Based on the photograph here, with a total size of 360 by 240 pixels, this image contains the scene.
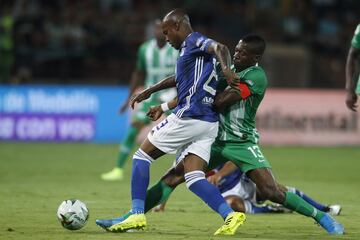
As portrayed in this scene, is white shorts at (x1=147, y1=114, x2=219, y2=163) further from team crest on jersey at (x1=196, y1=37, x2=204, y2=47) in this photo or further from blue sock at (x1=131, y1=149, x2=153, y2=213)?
team crest on jersey at (x1=196, y1=37, x2=204, y2=47)

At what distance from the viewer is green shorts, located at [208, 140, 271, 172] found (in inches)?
344

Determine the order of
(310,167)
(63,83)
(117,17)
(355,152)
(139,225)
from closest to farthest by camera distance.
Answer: (139,225), (310,167), (355,152), (63,83), (117,17)

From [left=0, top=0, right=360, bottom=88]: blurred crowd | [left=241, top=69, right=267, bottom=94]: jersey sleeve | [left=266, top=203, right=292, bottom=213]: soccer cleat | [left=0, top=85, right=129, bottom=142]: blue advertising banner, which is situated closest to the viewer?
[left=241, top=69, right=267, bottom=94]: jersey sleeve

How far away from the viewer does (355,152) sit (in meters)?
19.9

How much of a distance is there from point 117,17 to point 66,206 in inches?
608

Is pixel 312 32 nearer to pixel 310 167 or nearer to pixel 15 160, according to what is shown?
pixel 310 167

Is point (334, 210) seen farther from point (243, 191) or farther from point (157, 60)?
point (157, 60)

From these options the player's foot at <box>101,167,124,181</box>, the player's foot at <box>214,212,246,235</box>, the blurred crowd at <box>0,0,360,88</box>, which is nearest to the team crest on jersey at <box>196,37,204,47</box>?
the player's foot at <box>214,212,246,235</box>

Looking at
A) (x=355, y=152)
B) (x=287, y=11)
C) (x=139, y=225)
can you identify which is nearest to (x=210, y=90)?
(x=139, y=225)

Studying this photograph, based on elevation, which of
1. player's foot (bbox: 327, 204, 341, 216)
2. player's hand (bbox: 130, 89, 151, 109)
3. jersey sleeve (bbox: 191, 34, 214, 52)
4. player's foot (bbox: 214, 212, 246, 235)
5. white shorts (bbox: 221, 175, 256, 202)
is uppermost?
jersey sleeve (bbox: 191, 34, 214, 52)

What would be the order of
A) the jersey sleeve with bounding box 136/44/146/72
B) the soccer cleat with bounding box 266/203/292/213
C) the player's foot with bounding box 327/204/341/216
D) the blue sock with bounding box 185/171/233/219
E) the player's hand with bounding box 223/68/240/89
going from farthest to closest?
the jersey sleeve with bounding box 136/44/146/72, the soccer cleat with bounding box 266/203/292/213, the player's foot with bounding box 327/204/341/216, the blue sock with bounding box 185/171/233/219, the player's hand with bounding box 223/68/240/89

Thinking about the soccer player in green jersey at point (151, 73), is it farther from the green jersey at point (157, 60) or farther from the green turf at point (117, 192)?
the green turf at point (117, 192)

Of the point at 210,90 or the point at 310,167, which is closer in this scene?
Result: the point at 210,90

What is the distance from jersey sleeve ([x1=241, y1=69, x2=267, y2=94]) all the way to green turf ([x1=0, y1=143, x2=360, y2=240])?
4.52 feet
